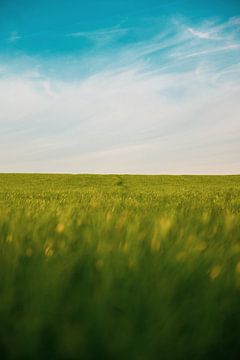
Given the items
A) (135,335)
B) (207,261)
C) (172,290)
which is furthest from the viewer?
(207,261)

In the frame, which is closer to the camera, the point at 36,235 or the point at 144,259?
the point at 144,259

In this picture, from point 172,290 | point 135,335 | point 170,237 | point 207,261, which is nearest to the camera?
point 135,335

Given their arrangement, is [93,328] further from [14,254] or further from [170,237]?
[170,237]

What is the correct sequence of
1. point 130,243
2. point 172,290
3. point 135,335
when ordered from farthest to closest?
point 130,243 → point 172,290 → point 135,335

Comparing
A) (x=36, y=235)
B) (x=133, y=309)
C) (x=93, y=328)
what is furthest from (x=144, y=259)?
(x=36, y=235)

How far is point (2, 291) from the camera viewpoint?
1.18m

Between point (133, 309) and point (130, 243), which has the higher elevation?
point (130, 243)

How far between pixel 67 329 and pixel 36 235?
89 cm

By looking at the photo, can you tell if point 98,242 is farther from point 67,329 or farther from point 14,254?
point 67,329

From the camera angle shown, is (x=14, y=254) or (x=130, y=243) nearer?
(x=14, y=254)

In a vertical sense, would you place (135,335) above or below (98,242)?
below

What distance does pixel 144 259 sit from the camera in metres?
1.41

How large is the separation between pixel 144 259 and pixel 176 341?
17.3 inches

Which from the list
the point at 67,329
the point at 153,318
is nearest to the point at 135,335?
the point at 153,318
